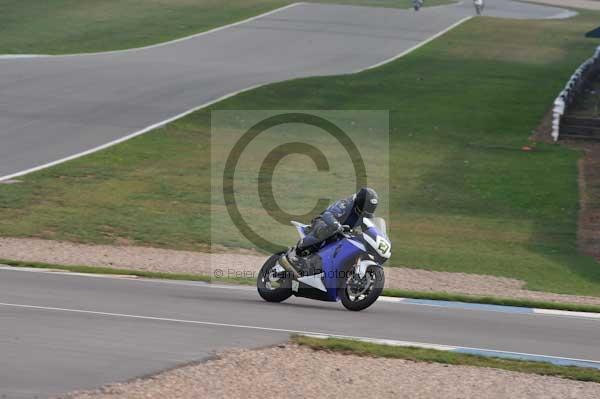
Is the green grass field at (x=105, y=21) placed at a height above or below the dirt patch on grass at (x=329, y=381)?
above

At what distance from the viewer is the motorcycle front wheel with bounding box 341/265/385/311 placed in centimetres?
1481

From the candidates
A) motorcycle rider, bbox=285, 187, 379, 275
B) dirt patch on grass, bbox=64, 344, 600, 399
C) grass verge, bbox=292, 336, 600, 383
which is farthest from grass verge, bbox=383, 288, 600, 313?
dirt patch on grass, bbox=64, 344, 600, 399

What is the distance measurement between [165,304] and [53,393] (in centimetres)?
529

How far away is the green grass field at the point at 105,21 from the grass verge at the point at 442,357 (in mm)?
36348

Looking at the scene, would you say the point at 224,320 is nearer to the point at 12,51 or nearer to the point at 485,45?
the point at 12,51

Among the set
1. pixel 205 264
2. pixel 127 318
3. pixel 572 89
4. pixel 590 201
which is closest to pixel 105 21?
pixel 572 89

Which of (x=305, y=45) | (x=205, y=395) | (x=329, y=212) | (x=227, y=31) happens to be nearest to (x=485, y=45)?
(x=305, y=45)

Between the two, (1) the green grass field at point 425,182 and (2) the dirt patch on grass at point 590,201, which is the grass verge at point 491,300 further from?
(2) the dirt patch on grass at point 590,201

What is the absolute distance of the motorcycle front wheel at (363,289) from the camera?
1481cm

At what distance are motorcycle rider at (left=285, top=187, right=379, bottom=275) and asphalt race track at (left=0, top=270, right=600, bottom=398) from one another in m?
0.80

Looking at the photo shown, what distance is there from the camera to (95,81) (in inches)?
1582

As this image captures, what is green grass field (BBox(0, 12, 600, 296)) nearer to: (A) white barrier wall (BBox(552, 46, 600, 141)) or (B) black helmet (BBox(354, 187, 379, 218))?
(A) white barrier wall (BBox(552, 46, 600, 141))

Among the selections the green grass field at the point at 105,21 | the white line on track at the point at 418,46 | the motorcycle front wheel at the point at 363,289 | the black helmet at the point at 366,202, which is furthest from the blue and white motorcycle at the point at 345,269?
the green grass field at the point at 105,21
